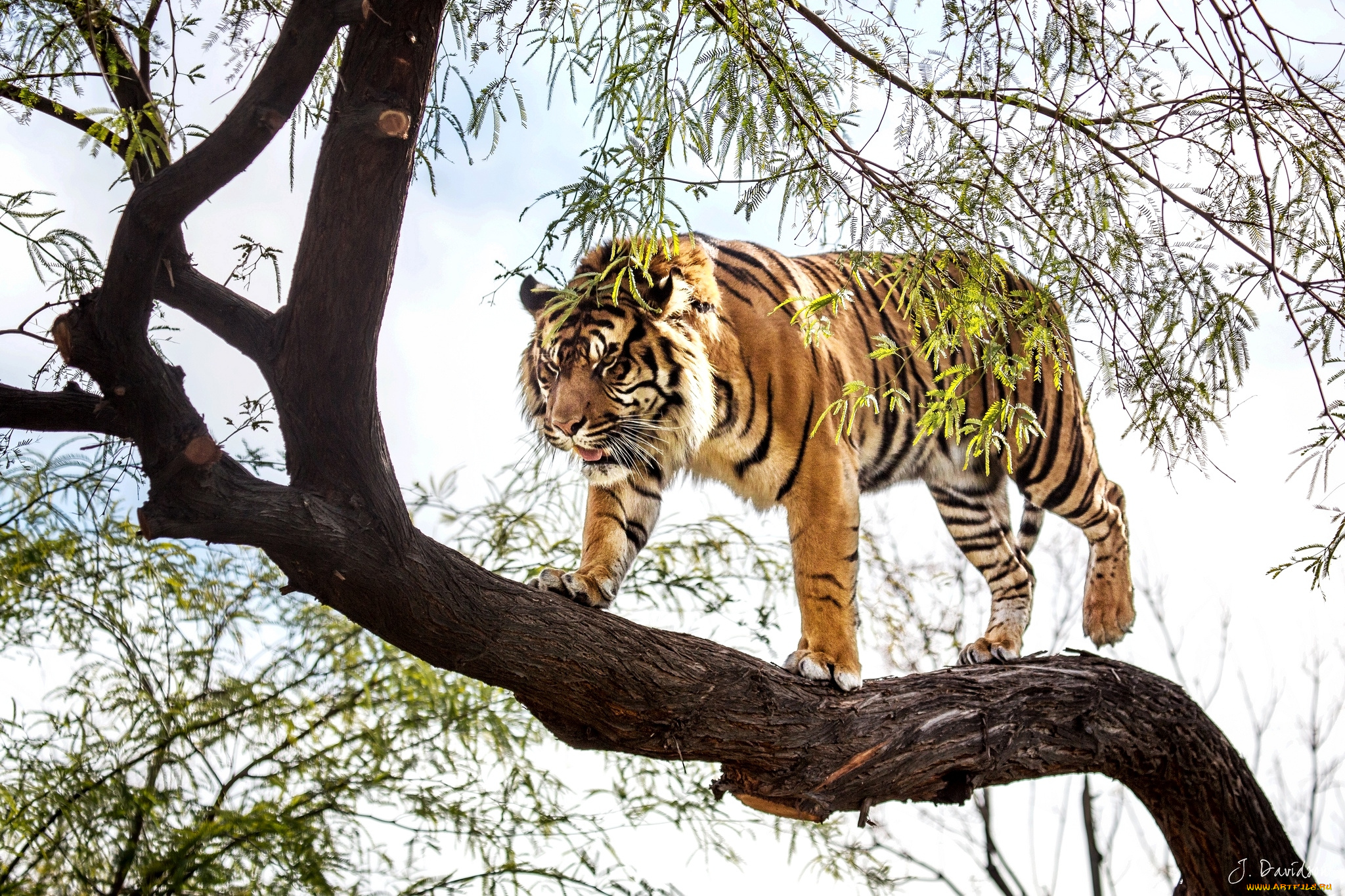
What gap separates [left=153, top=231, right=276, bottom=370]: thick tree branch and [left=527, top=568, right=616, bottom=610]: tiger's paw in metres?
0.88

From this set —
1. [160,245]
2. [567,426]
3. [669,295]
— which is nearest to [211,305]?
[160,245]

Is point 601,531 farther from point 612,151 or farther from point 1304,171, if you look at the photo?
point 1304,171

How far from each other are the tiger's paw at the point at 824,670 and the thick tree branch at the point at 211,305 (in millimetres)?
1494

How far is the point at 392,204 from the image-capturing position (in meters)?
2.07

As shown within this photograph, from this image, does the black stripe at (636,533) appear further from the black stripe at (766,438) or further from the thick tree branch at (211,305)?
the thick tree branch at (211,305)

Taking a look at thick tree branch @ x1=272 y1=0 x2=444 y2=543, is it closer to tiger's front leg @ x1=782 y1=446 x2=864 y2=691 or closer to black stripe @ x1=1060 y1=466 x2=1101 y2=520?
tiger's front leg @ x1=782 y1=446 x2=864 y2=691

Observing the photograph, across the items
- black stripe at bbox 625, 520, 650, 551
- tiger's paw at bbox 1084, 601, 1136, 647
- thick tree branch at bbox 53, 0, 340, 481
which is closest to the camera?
thick tree branch at bbox 53, 0, 340, 481

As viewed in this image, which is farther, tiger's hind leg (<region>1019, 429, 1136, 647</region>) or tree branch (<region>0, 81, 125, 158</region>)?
tiger's hind leg (<region>1019, 429, 1136, 647</region>)

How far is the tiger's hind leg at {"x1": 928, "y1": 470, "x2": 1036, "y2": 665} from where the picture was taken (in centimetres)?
397

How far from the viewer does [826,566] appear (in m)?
2.85

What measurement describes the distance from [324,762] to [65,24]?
8.14ft

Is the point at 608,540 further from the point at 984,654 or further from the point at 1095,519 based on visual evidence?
the point at 1095,519

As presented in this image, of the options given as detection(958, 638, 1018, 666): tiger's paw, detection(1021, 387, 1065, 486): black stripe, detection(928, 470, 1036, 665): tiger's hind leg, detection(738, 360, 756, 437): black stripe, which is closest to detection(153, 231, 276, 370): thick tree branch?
detection(738, 360, 756, 437): black stripe

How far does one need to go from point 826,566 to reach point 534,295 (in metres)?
1.19
